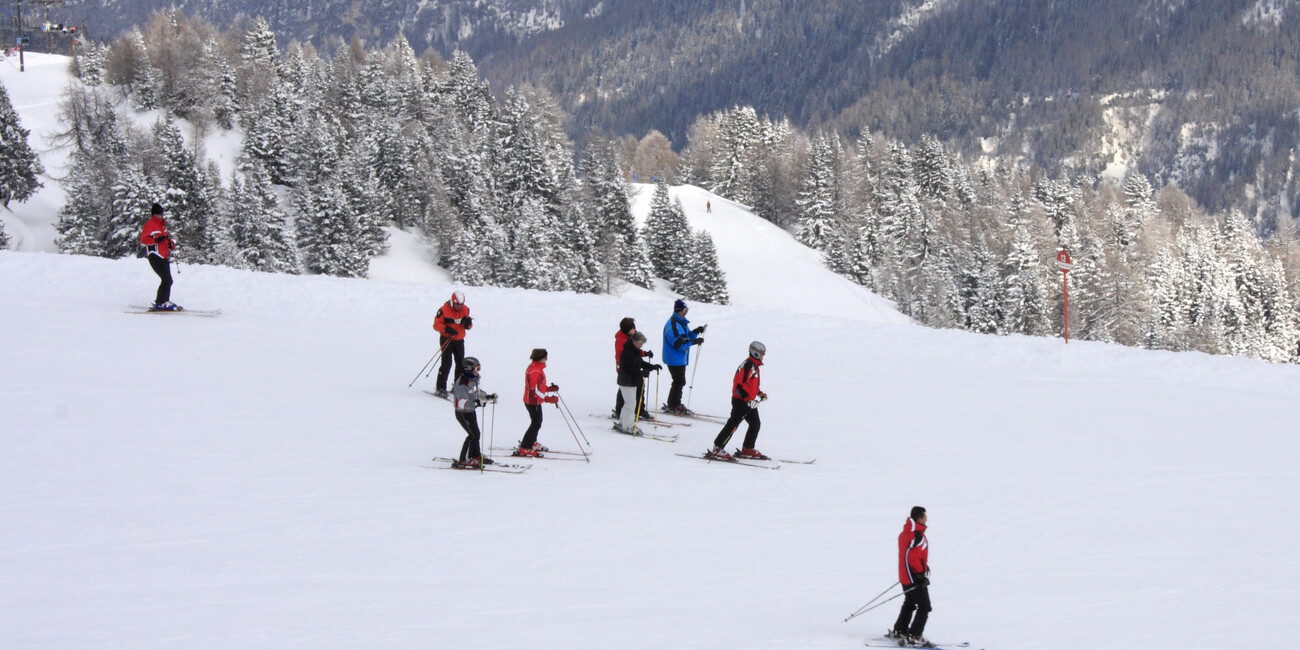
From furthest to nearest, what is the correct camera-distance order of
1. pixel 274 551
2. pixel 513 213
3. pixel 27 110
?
pixel 27 110, pixel 513 213, pixel 274 551

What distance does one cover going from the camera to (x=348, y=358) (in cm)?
1745

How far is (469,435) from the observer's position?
414 inches

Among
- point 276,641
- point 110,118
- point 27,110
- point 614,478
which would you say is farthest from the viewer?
point 27,110

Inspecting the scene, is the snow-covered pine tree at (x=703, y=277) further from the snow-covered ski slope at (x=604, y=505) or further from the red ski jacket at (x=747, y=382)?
the red ski jacket at (x=747, y=382)

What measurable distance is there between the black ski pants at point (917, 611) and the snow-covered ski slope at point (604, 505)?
42 centimetres

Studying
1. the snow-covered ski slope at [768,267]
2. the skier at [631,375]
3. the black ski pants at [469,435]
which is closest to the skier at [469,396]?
the black ski pants at [469,435]

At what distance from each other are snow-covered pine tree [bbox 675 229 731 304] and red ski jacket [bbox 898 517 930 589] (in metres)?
52.1

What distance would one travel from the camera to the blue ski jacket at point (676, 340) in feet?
44.1

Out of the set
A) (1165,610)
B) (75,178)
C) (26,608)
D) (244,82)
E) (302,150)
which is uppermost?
(244,82)

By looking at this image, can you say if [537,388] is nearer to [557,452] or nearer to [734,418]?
[557,452]

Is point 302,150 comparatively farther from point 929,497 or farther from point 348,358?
point 929,497

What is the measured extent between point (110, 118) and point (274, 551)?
236ft

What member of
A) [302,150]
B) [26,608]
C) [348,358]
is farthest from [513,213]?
[26,608]

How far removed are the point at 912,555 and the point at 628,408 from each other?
265 inches
